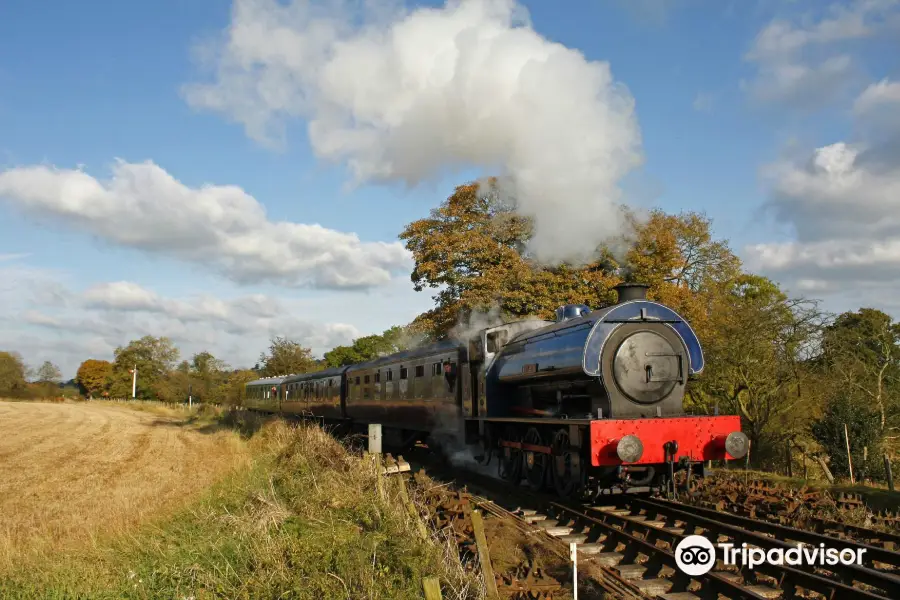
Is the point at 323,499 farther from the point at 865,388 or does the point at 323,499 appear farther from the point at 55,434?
the point at 55,434

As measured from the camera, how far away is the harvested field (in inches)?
362

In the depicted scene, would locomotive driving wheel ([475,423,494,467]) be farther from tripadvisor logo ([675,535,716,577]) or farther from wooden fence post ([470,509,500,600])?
wooden fence post ([470,509,500,600])

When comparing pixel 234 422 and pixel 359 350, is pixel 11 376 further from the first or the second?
pixel 234 422

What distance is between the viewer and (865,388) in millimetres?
19797

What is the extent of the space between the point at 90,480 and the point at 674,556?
14651 millimetres

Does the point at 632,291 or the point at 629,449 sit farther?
the point at 632,291

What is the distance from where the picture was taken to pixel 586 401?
10375 mm

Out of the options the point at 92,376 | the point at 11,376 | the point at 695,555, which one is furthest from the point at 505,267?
the point at 92,376

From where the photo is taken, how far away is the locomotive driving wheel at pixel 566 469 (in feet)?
30.9

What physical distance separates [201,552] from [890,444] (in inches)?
755

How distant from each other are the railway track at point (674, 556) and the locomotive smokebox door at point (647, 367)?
1.58 meters

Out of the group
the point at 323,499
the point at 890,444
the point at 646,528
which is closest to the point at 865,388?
the point at 890,444

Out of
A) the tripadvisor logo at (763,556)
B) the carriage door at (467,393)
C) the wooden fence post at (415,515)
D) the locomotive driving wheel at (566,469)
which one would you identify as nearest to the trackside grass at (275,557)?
the wooden fence post at (415,515)

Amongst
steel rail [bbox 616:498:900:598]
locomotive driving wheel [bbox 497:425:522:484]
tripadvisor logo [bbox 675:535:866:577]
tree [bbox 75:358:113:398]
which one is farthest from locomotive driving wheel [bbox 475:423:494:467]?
tree [bbox 75:358:113:398]
